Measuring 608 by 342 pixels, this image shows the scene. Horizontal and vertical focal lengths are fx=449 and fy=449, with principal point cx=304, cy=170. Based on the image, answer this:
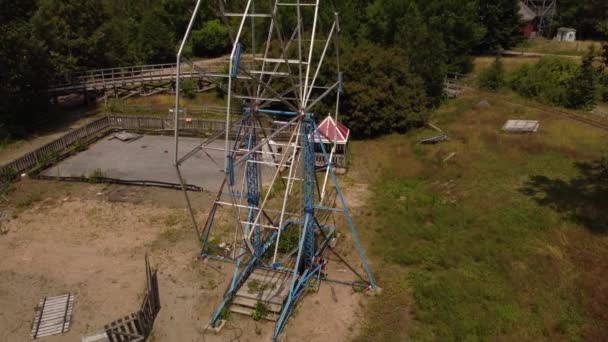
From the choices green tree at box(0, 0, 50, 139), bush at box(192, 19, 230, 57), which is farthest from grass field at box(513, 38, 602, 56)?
green tree at box(0, 0, 50, 139)

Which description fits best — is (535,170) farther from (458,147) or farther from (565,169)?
(458,147)

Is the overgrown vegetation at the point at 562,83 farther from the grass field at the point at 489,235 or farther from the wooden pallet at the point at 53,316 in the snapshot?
the wooden pallet at the point at 53,316

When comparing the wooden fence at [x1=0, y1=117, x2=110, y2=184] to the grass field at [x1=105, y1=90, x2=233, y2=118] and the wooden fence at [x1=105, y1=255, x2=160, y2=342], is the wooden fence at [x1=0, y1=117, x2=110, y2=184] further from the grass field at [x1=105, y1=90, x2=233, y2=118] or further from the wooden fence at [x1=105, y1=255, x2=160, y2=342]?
the wooden fence at [x1=105, y1=255, x2=160, y2=342]

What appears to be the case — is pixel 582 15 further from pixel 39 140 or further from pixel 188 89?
pixel 39 140

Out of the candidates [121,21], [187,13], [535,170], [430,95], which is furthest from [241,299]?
[187,13]

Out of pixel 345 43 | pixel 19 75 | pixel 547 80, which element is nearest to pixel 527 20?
pixel 547 80

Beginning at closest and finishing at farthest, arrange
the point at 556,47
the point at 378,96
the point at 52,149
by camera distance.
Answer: the point at 52,149 < the point at 378,96 < the point at 556,47

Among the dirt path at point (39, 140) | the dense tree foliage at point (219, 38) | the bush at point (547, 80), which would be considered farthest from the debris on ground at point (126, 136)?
the bush at point (547, 80)
